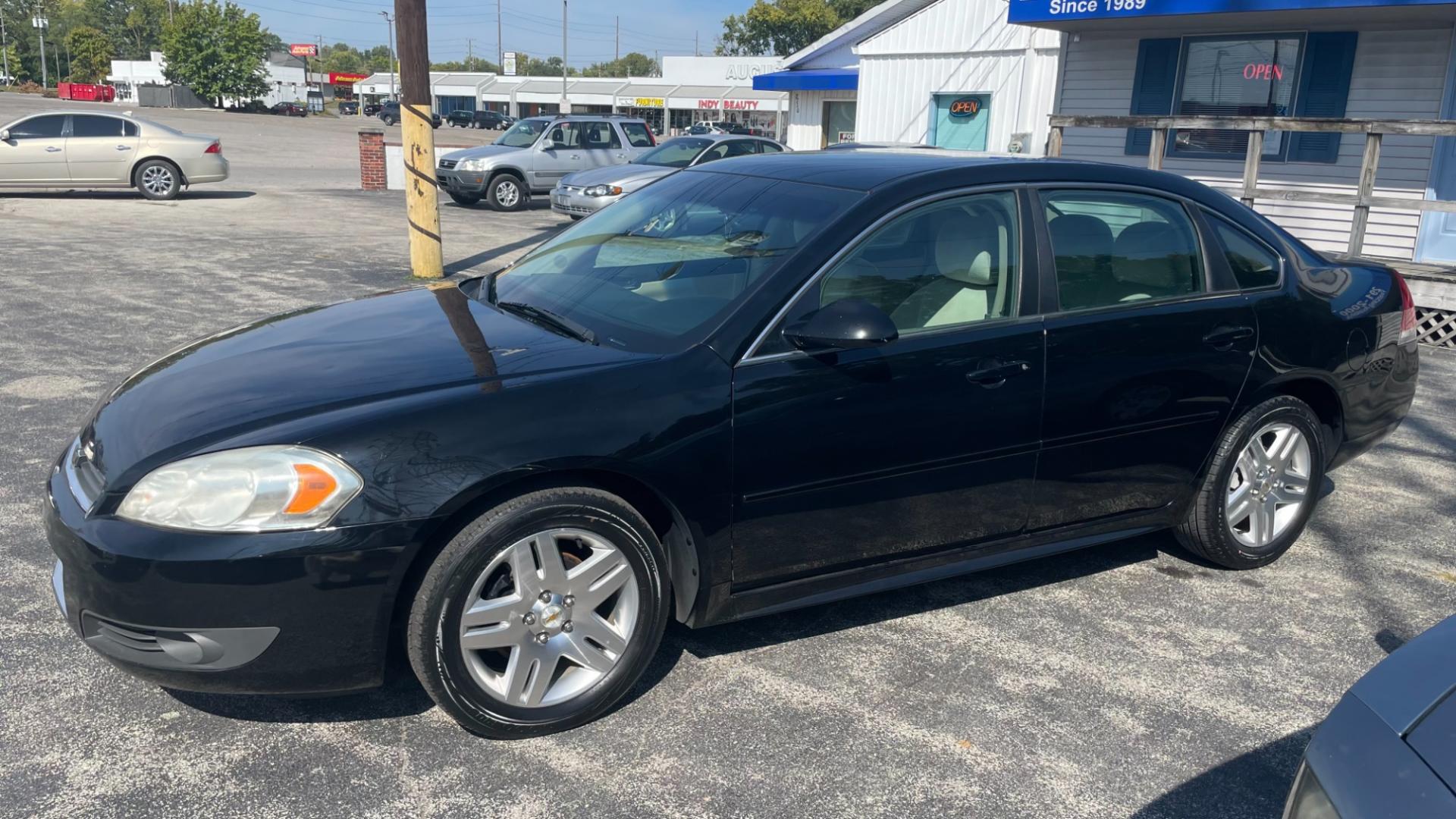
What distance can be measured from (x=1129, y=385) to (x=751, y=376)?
156 cm

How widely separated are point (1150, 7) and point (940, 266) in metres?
9.67

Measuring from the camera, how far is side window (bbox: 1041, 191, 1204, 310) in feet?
12.9

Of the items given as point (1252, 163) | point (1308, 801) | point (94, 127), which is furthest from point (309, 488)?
point (94, 127)

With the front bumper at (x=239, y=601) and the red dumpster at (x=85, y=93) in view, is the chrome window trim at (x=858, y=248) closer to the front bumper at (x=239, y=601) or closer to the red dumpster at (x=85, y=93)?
the front bumper at (x=239, y=601)

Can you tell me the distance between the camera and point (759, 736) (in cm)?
319

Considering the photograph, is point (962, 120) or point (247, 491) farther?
point (962, 120)

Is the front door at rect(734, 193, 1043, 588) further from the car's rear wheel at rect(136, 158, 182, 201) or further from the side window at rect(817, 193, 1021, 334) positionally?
the car's rear wheel at rect(136, 158, 182, 201)

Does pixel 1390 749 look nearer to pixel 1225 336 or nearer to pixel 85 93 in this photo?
pixel 1225 336

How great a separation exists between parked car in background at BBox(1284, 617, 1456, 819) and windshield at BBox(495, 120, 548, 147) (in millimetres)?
18812

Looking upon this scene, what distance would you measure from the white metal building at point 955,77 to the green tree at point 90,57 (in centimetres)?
10150

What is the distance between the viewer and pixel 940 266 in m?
3.75

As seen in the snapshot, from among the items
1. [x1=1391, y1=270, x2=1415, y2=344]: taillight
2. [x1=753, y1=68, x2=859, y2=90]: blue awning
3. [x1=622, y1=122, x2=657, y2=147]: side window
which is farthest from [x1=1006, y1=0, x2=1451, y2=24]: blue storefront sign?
[x1=753, y1=68, x2=859, y2=90]: blue awning

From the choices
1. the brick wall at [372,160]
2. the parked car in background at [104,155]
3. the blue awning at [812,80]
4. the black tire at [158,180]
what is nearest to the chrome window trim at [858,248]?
the black tire at [158,180]

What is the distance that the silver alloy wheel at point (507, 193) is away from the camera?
63.3ft
